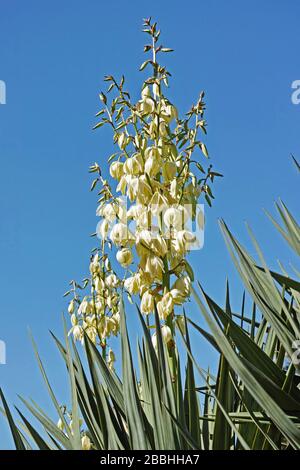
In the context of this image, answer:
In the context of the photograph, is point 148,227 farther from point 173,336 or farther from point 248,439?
point 248,439

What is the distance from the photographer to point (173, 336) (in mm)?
1596

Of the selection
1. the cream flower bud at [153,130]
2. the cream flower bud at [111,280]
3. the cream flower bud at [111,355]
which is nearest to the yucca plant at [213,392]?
the cream flower bud at [153,130]

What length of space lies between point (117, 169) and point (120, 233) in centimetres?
20

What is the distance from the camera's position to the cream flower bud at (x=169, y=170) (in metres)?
1.79

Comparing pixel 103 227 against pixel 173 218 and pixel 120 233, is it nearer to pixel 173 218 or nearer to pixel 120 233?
pixel 120 233

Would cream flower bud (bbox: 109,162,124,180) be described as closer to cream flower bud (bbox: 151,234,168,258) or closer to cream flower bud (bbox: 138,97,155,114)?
cream flower bud (bbox: 138,97,155,114)

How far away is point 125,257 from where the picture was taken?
6.08 ft

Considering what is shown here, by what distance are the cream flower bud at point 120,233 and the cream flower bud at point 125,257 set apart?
3cm

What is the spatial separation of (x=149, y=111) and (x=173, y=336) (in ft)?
2.24

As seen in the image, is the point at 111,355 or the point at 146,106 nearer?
the point at 146,106

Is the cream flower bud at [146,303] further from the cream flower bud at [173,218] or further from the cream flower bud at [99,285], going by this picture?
the cream flower bud at [99,285]

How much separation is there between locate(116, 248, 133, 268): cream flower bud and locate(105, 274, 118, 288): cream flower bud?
3.15ft

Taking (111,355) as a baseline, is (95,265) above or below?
above

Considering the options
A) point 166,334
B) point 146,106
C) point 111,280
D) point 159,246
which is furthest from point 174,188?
point 111,280
